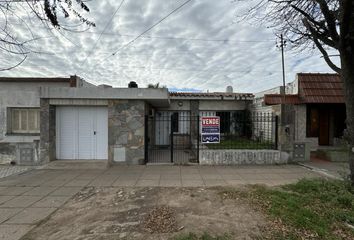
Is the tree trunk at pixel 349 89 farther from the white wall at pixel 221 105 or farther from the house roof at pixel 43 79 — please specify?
the house roof at pixel 43 79

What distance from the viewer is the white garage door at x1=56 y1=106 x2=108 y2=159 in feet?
35.8

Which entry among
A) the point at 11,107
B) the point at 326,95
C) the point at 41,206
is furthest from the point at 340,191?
the point at 11,107

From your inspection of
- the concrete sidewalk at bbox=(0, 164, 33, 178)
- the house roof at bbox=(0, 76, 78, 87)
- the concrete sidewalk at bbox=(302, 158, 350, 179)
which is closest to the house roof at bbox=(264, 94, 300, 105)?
the concrete sidewalk at bbox=(302, 158, 350, 179)

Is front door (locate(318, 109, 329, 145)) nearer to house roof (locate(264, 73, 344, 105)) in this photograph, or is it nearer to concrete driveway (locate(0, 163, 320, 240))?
house roof (locate(264, 73, 344, 105))

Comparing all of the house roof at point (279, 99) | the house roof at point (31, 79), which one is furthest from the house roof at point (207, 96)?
the house roof at point (31, 79)

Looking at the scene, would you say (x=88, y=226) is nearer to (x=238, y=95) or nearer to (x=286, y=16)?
(x=286, y=16)

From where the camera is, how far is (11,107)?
12.4 metres

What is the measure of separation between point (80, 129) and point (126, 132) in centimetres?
218

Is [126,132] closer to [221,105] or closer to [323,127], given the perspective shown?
[221,105]

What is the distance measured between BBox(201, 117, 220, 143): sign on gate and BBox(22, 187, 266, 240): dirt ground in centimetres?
405

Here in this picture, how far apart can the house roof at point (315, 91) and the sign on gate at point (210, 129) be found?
5.09m

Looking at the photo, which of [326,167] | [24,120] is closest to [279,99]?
[326,167]

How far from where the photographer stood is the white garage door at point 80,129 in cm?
1091

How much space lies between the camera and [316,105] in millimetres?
14172
